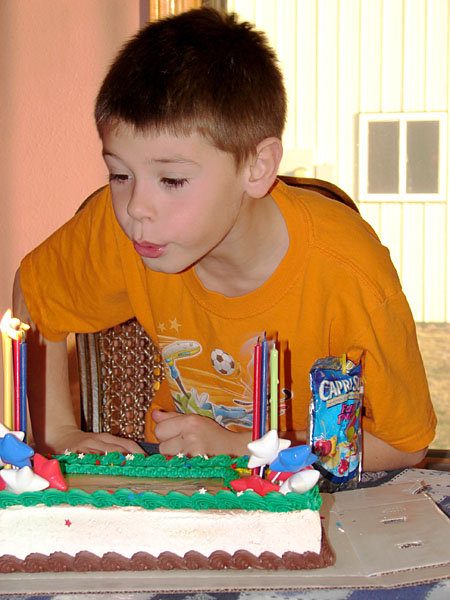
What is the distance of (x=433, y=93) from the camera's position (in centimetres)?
477

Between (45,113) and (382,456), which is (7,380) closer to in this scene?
(382,456)

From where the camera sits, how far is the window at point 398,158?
15.8 feet

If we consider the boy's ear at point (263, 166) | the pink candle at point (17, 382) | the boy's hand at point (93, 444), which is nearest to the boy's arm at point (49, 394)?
the boy's hand at point (93, 444)

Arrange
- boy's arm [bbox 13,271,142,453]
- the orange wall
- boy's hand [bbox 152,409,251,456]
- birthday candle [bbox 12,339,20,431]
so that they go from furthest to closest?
1. the orange wall
2. boy's arm [bbox 13,271,142,453]
3. boy's hand [bbox 152,409,251,456]
4. birthday candle [bbox 12,339,20,431]

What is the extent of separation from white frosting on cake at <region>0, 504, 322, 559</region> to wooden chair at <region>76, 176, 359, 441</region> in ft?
1.90

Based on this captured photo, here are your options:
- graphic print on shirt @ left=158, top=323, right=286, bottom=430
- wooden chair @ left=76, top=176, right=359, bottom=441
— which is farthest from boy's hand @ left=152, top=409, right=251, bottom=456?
wooden chair @ left=76, top=176, right=359, bottom=441

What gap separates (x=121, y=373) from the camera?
1318mm

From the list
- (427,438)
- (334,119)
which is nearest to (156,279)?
(427,438)

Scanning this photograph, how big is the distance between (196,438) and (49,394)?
31 centimetres

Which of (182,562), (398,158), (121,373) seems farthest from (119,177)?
(398,158)

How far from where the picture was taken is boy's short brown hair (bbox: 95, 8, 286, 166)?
2.73 ft

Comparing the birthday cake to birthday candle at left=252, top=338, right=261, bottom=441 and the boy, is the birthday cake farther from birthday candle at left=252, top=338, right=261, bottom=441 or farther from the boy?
the boy

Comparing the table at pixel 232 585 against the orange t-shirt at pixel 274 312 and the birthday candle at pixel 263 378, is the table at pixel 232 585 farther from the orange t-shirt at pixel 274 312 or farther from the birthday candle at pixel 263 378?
the orange t-shirt at pixel 274 312

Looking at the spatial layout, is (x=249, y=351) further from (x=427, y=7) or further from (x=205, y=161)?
(x=427, y=7)
